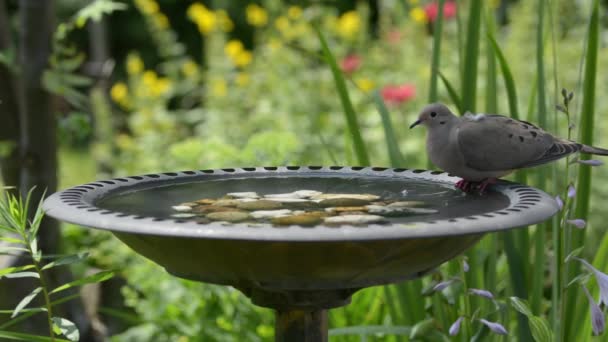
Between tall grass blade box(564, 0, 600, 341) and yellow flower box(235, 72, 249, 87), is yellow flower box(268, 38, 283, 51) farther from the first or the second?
tall grass blade box(564, 0, 600, 341)

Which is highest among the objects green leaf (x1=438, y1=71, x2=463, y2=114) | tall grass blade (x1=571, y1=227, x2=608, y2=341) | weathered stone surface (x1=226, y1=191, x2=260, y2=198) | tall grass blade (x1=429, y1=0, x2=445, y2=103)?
tall grass blade (x1=429, y1=0, x2=445, y2=103)

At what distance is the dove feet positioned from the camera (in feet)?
6.16

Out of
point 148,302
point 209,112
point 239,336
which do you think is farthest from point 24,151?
point 209,112

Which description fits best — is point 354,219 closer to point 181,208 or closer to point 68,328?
point 181,208

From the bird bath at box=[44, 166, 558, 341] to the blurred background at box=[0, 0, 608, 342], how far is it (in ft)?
0.97

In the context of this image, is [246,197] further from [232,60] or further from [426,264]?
[232,60]

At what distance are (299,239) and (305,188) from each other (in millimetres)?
762

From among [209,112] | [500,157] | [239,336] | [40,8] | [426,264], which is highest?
[40,8]

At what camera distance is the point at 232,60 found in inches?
224

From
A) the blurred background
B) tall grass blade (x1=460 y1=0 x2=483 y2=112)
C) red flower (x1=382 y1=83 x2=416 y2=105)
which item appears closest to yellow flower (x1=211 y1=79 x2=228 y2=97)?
→ the blurred background

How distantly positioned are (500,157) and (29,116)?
1.73 metres

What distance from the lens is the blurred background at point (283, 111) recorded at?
224cm

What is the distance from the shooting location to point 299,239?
125cm

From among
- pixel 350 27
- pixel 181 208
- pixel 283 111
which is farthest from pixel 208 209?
pixel 350 27
